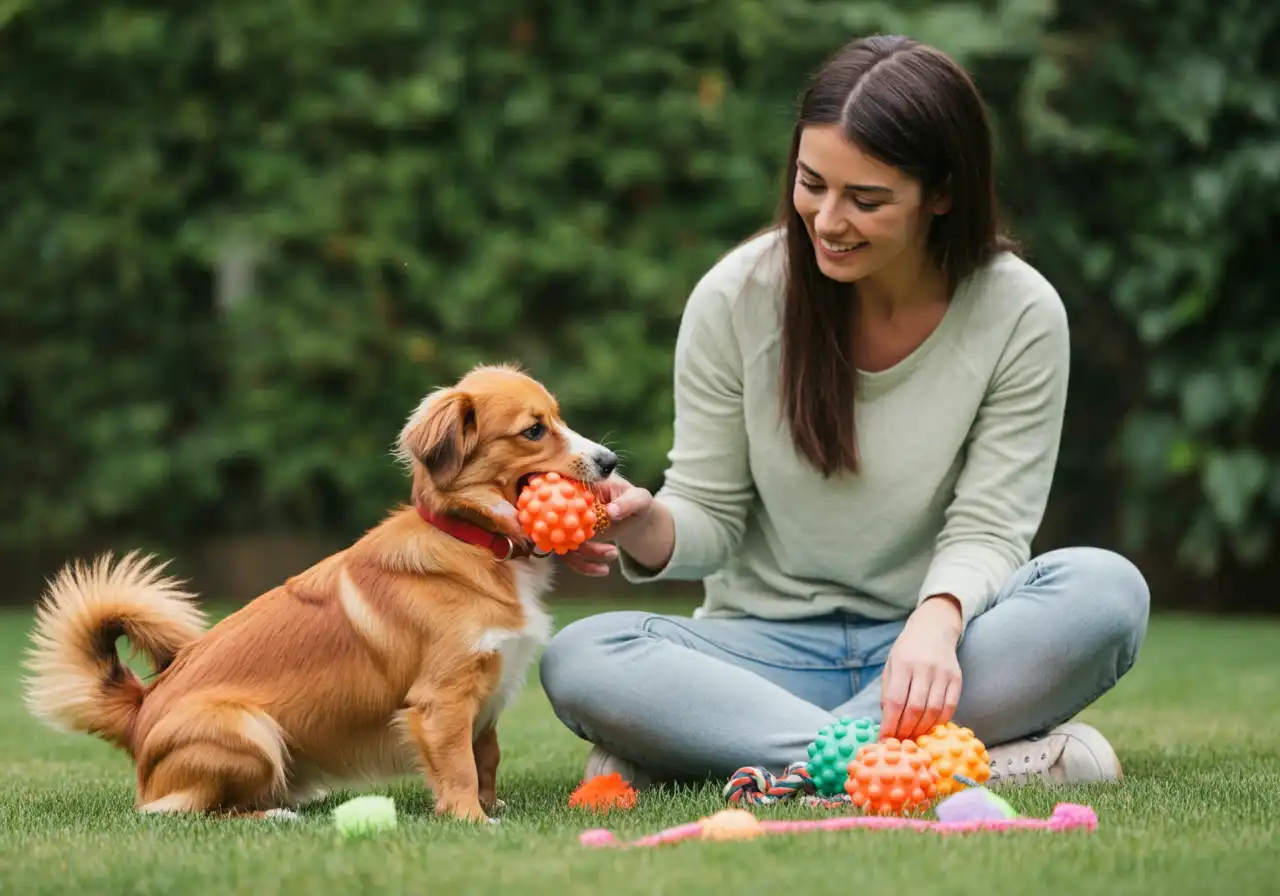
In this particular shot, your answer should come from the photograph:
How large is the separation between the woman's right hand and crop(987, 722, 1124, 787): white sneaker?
2.47ft

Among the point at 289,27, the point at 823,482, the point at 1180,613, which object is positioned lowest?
the point at 1180,613

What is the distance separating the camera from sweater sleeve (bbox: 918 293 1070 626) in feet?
9.97

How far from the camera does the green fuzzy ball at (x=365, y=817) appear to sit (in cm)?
243

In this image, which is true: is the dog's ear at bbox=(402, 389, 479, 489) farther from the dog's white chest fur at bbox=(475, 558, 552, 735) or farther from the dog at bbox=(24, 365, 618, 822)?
the dog's white chest fur at bbox=(475, 558, 552, 735)

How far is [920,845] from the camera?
2160mm

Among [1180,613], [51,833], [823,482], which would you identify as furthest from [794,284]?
[1180,613]

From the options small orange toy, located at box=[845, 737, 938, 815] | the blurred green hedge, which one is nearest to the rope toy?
small orange toy, located at box=[845, 737, 938, 815]

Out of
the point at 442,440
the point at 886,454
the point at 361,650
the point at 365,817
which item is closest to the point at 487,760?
the point at 361,650

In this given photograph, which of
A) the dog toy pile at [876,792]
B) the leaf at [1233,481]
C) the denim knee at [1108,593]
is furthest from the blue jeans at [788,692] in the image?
the leaf at [1233,481]

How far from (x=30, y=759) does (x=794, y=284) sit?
1.93 meters

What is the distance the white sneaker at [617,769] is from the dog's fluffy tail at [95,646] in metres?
0.77

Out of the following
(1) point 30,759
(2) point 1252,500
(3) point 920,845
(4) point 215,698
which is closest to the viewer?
(3) point 920,845

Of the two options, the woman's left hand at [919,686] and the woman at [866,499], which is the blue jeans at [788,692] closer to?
the woman at [866,499]

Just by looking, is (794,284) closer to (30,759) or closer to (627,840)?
(627,840)
